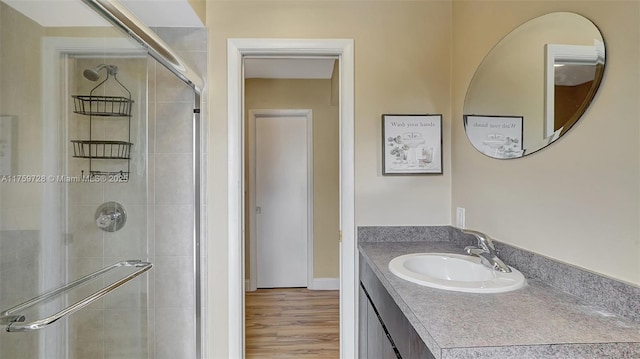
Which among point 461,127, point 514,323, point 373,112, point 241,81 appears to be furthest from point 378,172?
point 514,323

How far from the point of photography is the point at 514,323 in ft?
A: 2.63

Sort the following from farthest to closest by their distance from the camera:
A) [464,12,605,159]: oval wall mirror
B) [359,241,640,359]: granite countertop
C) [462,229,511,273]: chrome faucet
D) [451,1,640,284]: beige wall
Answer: [462,229,511,273]: chrome faucet
[464,12,605,159]: oval wall mirror
[451,1,640,284]: beige wall
[359,241,640,359]: granite countertop

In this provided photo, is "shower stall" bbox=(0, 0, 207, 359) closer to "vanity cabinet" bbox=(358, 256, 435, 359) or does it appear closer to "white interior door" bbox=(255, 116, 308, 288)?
"vanity cabinet" bbox=(358, 256, 435, 359)

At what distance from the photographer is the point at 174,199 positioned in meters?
1.75

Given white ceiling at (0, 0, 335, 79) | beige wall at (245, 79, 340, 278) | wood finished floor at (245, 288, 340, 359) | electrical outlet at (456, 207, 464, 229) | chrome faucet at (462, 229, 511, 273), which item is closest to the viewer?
white ceiling at (0, 0, 335, 79)

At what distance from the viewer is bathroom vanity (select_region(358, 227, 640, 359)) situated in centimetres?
71

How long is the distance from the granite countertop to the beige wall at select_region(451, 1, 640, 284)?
0.17 metres

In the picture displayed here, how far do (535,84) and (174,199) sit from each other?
1.83m

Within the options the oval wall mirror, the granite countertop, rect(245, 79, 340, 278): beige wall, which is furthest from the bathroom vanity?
rect(245, 79, 340, 278): beige wall

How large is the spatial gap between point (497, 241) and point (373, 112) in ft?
3.03

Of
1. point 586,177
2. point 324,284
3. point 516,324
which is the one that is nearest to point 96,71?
point 516,324

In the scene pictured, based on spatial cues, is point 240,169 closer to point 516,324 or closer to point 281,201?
point 516,324

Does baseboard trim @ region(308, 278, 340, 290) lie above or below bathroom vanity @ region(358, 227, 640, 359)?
below

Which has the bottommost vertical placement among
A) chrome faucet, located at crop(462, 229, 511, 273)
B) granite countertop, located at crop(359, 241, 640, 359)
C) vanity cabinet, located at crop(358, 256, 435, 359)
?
vanity cabinet, located at crop(358, 256, 435, 359)
